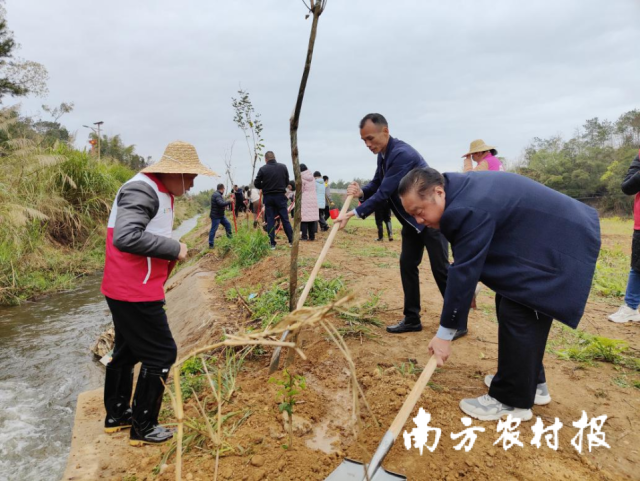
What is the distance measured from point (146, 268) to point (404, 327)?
7.48ft

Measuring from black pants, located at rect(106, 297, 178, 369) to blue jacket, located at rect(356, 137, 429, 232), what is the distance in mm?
1822

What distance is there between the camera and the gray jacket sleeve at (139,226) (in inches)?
88.5

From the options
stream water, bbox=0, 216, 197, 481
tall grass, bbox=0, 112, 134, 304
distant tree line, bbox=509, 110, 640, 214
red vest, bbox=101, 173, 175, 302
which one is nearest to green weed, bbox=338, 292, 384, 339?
red vest, bbox=101, 173, 175, 302

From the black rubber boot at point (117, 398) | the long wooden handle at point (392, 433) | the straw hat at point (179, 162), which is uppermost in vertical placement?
the straw hat at point (179, 162)

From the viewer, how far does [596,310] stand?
4.56 meters

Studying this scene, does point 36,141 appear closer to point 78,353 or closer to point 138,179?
point 78,353

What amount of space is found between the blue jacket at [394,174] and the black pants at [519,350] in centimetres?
118

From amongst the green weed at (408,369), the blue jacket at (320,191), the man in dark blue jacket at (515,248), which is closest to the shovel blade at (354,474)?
the man in dark blue jacket at (515,248)

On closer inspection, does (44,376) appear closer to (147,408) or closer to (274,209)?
(147,408)

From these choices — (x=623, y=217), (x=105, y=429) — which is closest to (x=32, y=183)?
(x=105, y=429)

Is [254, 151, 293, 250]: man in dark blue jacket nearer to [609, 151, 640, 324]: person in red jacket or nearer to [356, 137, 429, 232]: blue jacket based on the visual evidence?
[356, 137, 429, 232]: blue jacket

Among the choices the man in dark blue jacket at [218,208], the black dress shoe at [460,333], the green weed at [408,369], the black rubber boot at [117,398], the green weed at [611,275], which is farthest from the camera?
the man in dark blue jacket at [218,208]

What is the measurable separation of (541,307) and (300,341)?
6.82 feet

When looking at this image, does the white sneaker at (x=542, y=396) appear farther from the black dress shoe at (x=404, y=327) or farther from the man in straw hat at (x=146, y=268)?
the man in straw hat at (x=146, y=268)
